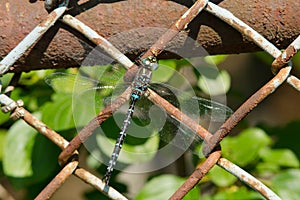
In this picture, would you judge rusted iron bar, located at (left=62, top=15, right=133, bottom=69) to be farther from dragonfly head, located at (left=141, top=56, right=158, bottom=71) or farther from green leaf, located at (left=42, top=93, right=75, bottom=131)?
green leaf, located at (left=42, top=93, right=75, bottom=131)

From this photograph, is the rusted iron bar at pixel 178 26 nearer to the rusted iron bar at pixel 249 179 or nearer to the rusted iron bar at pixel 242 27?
the rusted iron bar at pixel 242 27

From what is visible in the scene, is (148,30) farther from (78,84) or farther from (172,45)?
(78,84)

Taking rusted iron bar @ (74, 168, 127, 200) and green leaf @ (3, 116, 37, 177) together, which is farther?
green leaf @ (3, 116, 37, 177)

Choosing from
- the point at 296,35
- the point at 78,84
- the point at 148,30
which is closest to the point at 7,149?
the point at 78,84

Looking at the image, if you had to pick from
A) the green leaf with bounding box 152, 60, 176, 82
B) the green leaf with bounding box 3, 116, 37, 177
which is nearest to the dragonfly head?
the green leaf with bounding box 152, 60, 176, 82

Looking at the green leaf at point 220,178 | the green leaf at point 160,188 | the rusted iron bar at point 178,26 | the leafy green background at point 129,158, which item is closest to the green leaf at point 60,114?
the leafy green background at point 129,158

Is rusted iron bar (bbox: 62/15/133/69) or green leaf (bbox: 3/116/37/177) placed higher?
rusted iron bar (bbox: 62/15/133/69)
